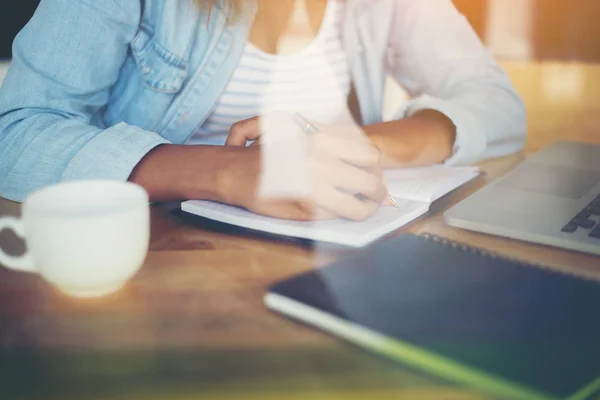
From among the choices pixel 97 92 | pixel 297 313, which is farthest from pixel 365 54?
pixel 297 313

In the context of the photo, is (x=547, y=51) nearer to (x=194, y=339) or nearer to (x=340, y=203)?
(x=340, y=203)

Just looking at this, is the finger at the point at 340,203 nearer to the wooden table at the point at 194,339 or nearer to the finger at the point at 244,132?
the wooden table at the point at 194,339

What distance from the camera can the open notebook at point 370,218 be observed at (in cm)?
54

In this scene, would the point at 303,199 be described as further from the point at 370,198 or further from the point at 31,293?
the point at 31,293

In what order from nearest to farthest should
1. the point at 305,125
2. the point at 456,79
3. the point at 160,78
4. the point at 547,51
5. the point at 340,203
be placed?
the point at 340,203, the point at 305,125, the point at 160,78, the point at 456,79, the point at 547,51

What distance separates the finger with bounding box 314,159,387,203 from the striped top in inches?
14.9

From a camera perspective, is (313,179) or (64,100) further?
(64,100)

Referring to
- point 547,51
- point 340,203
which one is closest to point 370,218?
point 340,203

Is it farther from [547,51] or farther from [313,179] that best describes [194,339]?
[547,51]

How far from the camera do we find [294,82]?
3.32 feet

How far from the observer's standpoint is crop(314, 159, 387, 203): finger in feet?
1.86

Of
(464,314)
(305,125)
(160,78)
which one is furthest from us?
(160,78)

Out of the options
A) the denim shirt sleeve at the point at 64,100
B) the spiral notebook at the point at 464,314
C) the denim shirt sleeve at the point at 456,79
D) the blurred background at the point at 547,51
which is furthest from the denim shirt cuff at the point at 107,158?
the blurred background at the point at 547,51

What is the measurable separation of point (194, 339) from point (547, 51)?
175 centimetres
